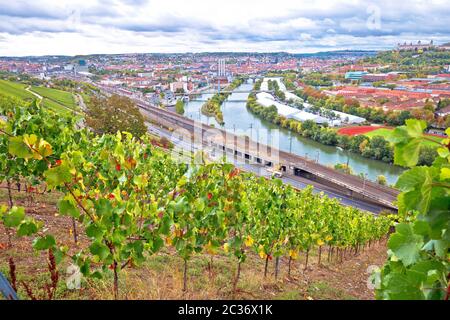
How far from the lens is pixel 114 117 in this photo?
58.1ft

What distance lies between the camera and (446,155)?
2.99 ft

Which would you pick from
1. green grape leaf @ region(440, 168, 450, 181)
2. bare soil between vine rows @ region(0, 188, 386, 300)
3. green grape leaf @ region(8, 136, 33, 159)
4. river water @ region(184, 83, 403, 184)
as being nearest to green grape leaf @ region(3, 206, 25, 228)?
green grape leaf @ region(8, 136, 33, 159)

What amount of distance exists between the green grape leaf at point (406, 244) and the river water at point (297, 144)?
21.9m

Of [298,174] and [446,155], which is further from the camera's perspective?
[298,174]

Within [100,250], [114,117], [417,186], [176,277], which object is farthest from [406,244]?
[114,117]

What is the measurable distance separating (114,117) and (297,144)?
52.2ft

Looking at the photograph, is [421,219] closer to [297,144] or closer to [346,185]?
[346,185]

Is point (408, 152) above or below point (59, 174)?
above

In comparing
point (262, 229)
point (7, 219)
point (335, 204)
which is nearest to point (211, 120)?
point (335, 204)

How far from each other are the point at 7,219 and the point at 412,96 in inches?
1773

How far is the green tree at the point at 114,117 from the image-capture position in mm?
17547

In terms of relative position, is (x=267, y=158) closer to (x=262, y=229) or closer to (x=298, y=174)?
(x=298, y=174)

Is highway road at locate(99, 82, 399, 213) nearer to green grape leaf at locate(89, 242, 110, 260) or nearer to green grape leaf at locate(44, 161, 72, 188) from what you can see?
green grape leaf at locate(89, 242, 110, 260)

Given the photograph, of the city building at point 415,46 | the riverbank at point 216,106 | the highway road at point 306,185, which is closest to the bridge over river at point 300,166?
the highway road at point 306,185
